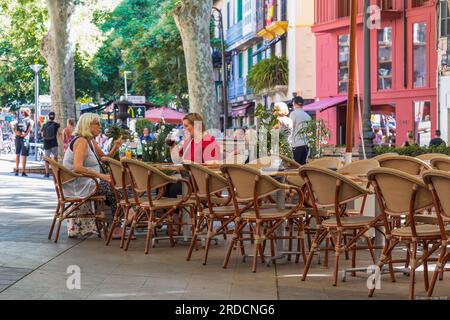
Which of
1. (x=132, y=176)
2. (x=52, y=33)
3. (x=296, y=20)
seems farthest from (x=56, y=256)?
(x=296, y=20)

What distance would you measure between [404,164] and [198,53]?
9.52 meters

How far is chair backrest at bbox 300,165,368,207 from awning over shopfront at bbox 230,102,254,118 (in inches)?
1791

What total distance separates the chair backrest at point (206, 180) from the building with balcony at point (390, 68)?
2552 cm

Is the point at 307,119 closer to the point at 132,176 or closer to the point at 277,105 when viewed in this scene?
the point at 277,105

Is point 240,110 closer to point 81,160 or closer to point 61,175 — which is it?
point 81,160

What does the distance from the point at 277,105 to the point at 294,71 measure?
93.5 ft

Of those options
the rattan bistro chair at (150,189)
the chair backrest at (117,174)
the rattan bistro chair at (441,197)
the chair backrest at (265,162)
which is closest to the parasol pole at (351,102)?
the chair backrest at (265,162)

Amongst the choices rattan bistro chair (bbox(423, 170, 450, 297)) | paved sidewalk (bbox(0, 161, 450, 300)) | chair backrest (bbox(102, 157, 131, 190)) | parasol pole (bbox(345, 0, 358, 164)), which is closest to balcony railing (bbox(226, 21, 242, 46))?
parasol pole (bbox(345, 0, 358, 164))

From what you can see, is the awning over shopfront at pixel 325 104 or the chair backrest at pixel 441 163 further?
the awning over shopfront at pixel 325 104

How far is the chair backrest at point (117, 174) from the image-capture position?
35.5 ft

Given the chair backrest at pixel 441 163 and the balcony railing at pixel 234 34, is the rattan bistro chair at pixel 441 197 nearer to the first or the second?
the chair backrest at pixel 441 163

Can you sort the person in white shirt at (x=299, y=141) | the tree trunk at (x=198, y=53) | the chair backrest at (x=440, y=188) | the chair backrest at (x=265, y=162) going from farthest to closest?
the tree trunk at (x=198, y=53) → the person in white shirt at (x=299, y=141) → the chair backrest at (x=265, y=162) → the chair backrest at (x=440, y=188)

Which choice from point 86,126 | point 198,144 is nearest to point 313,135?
point 198,144

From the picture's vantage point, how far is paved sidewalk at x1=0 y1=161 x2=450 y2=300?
7.63 m
